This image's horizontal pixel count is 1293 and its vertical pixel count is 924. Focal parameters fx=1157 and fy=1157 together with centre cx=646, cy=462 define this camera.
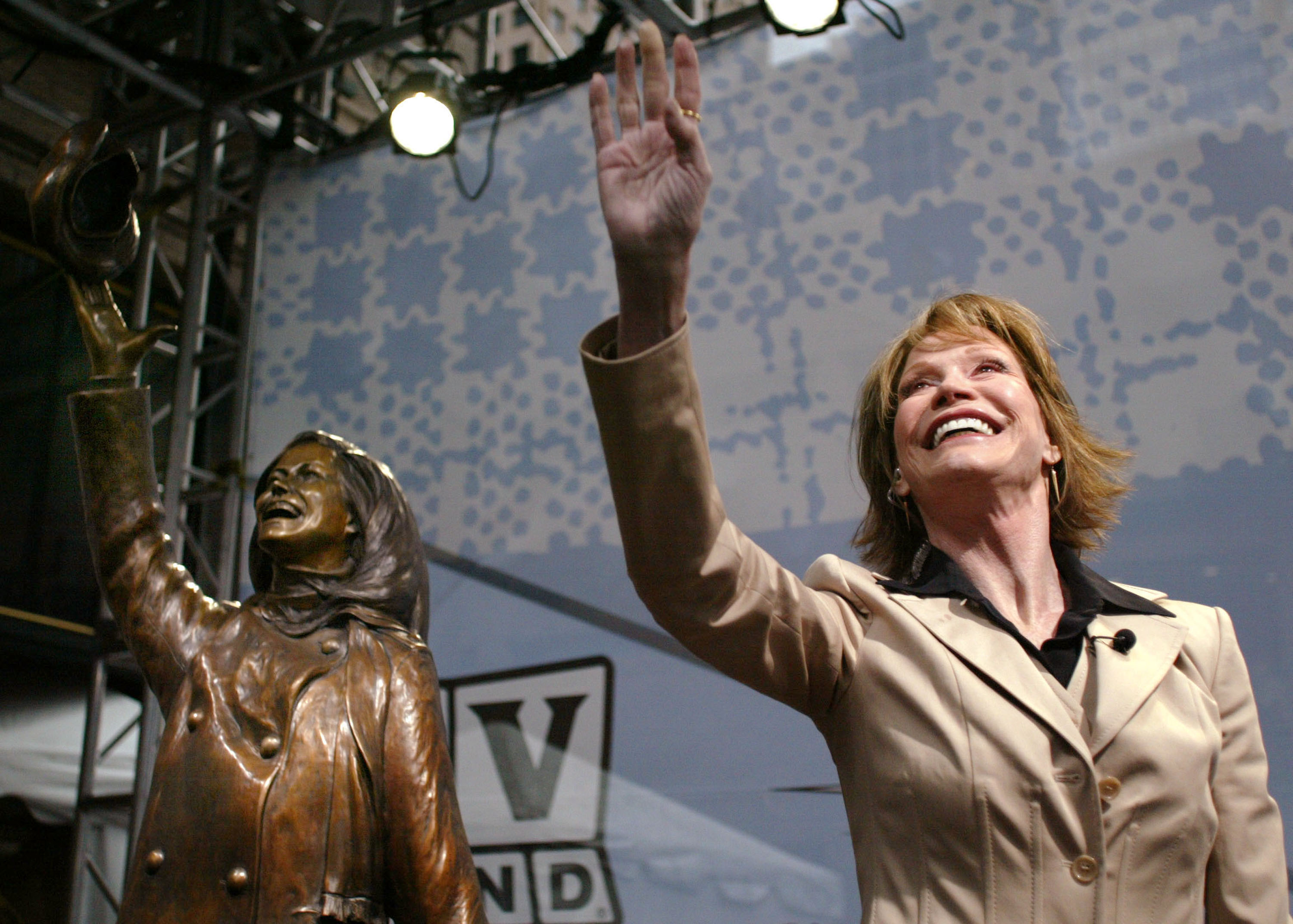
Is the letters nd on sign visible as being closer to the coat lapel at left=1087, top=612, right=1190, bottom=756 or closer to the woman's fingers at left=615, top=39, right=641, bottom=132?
the coat lapel at left=1087, top=612, right=1190, bottom=756

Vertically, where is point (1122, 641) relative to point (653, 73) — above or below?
below

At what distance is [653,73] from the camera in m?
1.07

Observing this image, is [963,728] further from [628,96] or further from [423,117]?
[423,117]

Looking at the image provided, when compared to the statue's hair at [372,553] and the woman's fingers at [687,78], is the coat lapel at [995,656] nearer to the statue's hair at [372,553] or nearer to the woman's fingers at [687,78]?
the woman's fingers at [687,78]

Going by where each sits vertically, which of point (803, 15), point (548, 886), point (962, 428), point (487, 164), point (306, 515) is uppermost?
point (803, 15)

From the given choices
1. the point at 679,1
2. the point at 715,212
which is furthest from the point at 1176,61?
the point at 679,1

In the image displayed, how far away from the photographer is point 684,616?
108 centimetres

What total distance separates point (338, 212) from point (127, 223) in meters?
3.40

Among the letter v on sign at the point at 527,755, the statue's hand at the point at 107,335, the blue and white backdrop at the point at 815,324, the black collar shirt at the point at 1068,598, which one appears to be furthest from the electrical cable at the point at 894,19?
the black collar shirt at the point at 1068,598

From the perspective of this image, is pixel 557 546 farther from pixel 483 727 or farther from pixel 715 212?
pixel 715 212

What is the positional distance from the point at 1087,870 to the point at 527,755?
3562 mm

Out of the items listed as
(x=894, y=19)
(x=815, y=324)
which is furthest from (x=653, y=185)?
(x=894, y=19)

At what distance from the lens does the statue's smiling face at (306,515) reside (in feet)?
7.59

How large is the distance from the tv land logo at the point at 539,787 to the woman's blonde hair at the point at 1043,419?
9.69 feet
